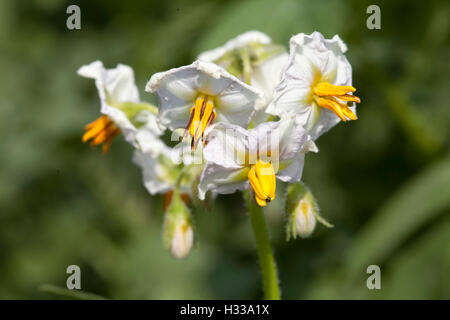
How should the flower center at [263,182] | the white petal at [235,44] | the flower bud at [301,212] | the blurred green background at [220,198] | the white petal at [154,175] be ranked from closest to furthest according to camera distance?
the flower center at [263,182] → the flower bud at [301,212] → the white petal at [235,44] → the white petal at [154,175] → the blurred green background at [220,198]

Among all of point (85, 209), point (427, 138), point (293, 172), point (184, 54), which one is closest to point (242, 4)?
point (184, 54)

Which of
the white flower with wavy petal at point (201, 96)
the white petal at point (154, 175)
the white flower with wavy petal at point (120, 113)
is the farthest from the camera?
the white petal at point (154, 175)

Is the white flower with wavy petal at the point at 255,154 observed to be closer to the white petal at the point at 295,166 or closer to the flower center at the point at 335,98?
the white petal at the point at 295,166

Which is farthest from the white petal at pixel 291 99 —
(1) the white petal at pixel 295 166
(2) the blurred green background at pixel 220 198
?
Result: (2) the blurred green background at pixel 220 198

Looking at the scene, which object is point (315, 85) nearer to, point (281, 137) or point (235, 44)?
point (281, 137)

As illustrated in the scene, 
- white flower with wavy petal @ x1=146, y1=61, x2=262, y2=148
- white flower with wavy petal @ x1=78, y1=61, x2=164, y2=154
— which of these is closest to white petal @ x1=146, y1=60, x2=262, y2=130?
white flower with wavy petal @ x1=146, y1=61, x2=262, y2=148

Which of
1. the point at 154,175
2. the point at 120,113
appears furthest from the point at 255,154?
the point at 154,175
